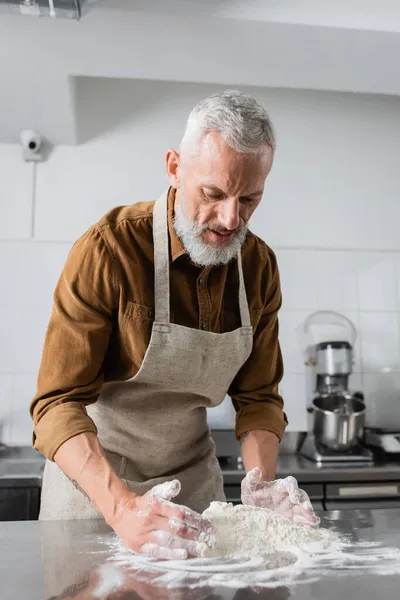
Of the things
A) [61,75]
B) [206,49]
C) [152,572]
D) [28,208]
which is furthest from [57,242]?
[152,572]

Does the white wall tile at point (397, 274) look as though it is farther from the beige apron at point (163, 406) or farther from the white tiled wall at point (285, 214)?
the beige apron at point (163, 406)

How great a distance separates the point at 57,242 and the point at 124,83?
2.69ft

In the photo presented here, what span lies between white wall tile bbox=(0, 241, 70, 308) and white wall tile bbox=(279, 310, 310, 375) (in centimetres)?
103

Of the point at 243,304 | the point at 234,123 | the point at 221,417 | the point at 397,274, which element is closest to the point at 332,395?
the point at 221,417

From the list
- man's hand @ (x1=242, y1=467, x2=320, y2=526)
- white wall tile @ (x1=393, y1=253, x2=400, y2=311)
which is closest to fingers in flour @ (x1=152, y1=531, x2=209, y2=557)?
man's hand @ (x1=242, y1=467, x2=320, y2=526)

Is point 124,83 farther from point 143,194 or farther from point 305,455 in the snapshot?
point 305,455

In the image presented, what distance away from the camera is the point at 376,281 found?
2848mm

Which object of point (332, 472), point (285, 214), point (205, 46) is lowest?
point (332, 472)

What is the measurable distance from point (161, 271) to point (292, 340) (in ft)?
5.22

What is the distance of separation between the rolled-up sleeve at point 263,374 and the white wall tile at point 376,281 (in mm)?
1509

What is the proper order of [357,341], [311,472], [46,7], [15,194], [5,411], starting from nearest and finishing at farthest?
[46,7] < [311,472] < [5,411] < [15,194] < [357,341]

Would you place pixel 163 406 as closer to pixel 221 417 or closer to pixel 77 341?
pixel 77 341

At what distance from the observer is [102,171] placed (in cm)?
274

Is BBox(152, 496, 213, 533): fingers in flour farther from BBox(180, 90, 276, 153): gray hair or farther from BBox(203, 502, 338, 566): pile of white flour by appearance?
BBox(180, 90, 276, 153): gray hair
